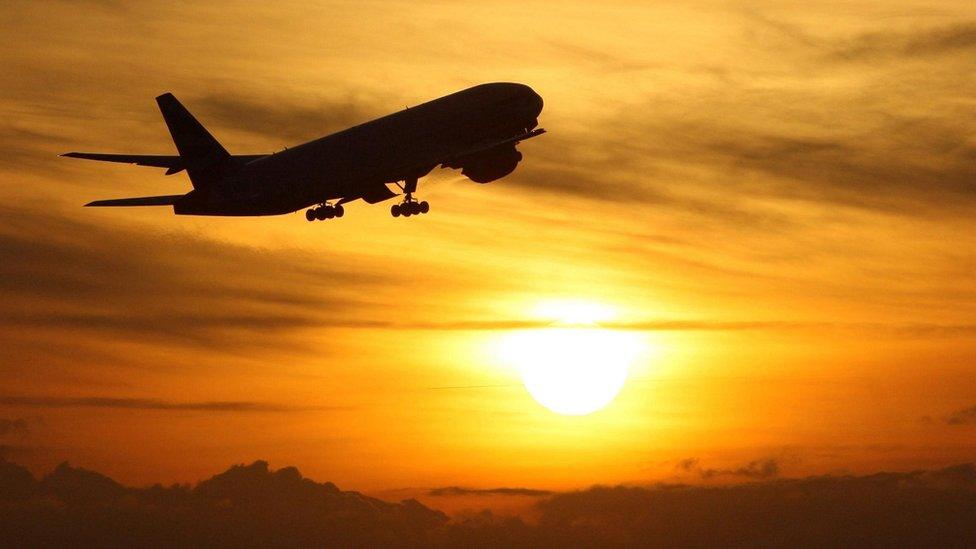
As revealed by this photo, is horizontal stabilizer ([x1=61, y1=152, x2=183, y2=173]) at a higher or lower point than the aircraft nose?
lower

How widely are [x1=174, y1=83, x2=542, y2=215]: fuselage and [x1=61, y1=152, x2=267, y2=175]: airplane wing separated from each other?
107 inches

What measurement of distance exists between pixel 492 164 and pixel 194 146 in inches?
1021

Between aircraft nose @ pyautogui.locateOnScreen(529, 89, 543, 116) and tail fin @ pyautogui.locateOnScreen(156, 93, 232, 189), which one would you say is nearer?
tail fin @ pyautogui.locateOnScreen(156, 93, 232, 189)

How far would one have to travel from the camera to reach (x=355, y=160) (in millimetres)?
86250

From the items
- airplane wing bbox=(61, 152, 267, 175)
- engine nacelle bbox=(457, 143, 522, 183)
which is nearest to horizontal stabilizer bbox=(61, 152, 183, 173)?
airplane wing bbox=(61, 152, 267, 175)

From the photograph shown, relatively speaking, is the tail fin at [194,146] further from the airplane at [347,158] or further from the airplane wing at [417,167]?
the airplane wing at [417,167]

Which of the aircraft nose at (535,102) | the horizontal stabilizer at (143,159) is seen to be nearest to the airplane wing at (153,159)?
the horizontal stabilizer at (143,159)

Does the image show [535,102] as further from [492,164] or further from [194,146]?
[194,146]

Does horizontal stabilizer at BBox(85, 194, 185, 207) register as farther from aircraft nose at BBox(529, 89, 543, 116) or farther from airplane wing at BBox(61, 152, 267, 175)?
aircraft nose at BBox(529, 89, 543, 116)

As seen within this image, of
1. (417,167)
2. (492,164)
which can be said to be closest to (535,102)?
(492,164)

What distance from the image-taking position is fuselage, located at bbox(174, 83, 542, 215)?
283 ft

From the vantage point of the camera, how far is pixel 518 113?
301 feet

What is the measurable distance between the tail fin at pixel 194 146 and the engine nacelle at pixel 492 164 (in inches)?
831

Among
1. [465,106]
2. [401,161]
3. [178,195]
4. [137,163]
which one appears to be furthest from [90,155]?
[465,106]
